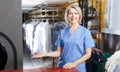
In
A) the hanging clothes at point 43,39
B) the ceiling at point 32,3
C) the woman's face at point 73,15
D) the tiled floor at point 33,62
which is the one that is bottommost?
the tiled floor at point 33,62

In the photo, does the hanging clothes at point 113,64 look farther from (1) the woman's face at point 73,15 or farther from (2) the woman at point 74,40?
(1) the woman's face at point 73,15

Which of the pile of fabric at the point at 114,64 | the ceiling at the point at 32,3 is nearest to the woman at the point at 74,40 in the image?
the pile of fabric at the point at 114,64

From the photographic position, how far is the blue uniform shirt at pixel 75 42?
197cm

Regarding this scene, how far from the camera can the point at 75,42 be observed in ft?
6.46

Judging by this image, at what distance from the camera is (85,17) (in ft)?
10.3

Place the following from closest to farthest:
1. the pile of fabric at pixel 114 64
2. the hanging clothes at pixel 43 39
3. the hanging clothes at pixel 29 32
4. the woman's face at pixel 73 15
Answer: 1. the woman's face at pixel 73 15
2. the pile of fabric at pixel 114 64
3. the hanging clothes at pixel 29 32
4. the hanging clothes at pixel 43 39

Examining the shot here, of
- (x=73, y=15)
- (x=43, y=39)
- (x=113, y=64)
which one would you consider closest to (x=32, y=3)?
(x=43, y=39)

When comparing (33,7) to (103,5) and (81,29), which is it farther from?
(81,29)

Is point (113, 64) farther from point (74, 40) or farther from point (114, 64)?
point (74, 40)

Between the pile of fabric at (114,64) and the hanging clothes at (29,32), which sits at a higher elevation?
the hanging clothes at (29,32)

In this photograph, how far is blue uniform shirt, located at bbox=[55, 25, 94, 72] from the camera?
6.47 ft

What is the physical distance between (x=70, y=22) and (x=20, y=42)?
1.75ft

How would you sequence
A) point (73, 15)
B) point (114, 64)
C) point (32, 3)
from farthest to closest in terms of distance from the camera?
1. point (32, 3)
2. point (114, 64)
3. point (73, 15)

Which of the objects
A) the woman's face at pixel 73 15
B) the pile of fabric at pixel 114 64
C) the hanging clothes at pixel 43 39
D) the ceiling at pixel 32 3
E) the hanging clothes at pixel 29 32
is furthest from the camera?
the hanging clothes at pixel 43 39
